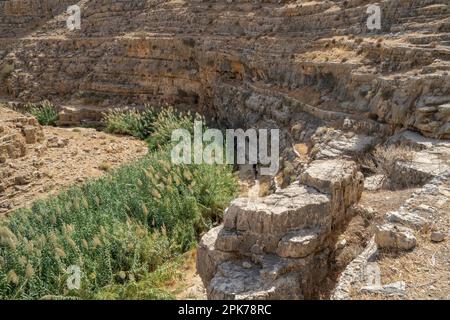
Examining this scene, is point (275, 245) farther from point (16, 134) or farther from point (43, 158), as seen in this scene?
point (16, 134)

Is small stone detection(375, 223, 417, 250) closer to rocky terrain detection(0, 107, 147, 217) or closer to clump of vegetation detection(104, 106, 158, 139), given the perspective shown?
rocky terrain detection(0, 107, 147, 217)

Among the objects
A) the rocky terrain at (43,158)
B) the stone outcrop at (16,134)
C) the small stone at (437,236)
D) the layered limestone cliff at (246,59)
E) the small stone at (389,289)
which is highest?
the layered limestone cliff at (246,59)

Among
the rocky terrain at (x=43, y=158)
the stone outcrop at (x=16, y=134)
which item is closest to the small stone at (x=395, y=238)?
the rocky terrain at (x=43, y=158)

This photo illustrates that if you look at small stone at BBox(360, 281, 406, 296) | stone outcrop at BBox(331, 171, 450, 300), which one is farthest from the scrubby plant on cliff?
small stone at BBox(360, 281, 406, 296)

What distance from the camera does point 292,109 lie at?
1031cm

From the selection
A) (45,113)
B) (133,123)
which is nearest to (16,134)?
(133,123)

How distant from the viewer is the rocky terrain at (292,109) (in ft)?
16.2

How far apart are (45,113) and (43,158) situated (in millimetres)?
6021

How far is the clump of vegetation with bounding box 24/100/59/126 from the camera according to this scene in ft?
53.5

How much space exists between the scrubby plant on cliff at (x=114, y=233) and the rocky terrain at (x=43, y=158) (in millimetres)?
1669

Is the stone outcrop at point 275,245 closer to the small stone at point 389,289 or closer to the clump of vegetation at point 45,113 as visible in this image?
the small stone at point 389,289

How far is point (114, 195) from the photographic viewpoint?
803 cm

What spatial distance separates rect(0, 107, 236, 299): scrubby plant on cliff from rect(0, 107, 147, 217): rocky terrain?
1.67 metres
